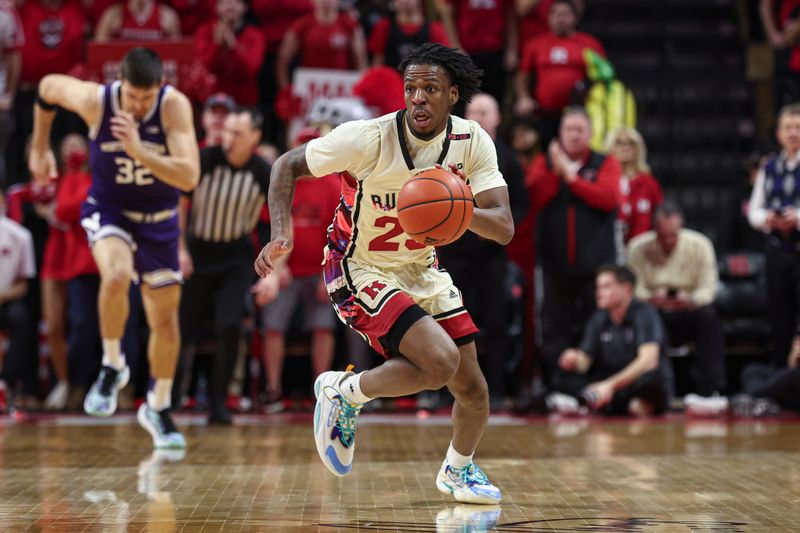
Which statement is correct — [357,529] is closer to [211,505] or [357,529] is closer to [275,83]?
[211,505]

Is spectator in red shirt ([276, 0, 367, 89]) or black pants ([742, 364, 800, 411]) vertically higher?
spectator in red shirt ([276, 0, 367, 89])

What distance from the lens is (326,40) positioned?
10.5 meters

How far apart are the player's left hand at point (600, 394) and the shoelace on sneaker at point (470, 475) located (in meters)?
→ 3.97

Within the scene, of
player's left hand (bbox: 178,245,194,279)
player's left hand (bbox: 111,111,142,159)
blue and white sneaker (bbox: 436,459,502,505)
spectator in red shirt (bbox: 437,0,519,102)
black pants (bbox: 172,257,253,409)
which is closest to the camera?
blue and white sneaker (bbox: 436,459,502,505)

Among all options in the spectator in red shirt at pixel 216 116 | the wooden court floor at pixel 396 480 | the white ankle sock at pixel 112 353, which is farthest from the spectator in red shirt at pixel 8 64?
the white ankle sock at pixel 112 353

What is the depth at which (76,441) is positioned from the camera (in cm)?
692

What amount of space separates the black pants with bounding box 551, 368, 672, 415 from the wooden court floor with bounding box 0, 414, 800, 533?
2.53 ft

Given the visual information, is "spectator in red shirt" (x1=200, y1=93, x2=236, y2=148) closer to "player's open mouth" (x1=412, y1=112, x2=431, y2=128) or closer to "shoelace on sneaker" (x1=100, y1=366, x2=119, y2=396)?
"shoelace on sneaker" (x1=100, y1=366, x2=119, y2=396)

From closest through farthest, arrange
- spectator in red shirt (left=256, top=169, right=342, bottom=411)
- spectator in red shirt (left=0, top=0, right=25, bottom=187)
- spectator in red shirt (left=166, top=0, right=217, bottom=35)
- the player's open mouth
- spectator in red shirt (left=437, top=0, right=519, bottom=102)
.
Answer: the player's open mouth < spectator in red shirt (left=256, top=169, right=342, bottom=411) < spectator in red shirt (left=0, top=0, right=25, bottom=187) < spectator in red shirt (left=437, top=0, right=519, bottom=102) < spectator in red shirt (left=166, top=0, right=217, bottom=35)

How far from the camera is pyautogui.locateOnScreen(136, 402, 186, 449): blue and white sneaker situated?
21.4 ft

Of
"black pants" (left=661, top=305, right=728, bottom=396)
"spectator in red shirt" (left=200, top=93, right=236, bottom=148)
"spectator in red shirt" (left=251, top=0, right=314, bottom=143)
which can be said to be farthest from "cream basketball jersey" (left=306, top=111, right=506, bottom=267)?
"spectator in red shirt" (left=251, top=0, right=314, bottom=143)

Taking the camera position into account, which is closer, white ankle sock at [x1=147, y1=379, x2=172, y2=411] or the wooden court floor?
the wooden court floor

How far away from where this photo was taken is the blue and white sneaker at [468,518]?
4.00 metres

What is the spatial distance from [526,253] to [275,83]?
337 centimetres
